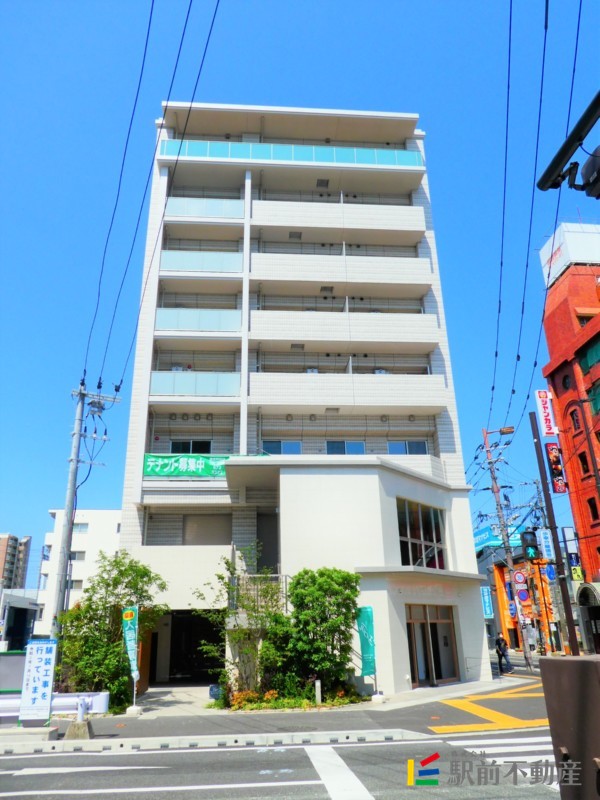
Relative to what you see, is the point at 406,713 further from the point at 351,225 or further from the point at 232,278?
the point at 351,225

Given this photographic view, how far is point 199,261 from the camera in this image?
28.2 m

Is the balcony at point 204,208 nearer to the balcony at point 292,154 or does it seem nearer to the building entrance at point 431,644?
the balcony at point 292,154

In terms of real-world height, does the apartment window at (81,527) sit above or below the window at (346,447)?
above

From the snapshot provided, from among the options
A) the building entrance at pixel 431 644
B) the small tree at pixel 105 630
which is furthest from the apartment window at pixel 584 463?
the small tree at pixel 105 630

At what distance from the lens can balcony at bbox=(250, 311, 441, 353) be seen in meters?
27.2

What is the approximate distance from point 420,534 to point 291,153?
68.7 ft

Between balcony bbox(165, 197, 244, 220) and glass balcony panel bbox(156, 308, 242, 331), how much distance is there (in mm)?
5451

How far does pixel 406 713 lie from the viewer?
46.6 feet

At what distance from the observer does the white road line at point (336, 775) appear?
23.3ft

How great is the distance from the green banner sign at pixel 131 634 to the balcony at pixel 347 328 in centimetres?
1446

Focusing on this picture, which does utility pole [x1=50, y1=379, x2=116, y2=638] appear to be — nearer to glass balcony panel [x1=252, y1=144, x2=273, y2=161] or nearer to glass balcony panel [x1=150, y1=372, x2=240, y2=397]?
glass balcony panel [x1=150, y1=372, x2=240, y2=397]

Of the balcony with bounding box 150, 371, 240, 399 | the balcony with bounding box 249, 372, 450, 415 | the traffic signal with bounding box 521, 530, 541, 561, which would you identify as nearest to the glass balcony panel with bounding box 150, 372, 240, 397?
the balcony with bounding box 150, 371, 240, 399

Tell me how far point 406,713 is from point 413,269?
21052 mm

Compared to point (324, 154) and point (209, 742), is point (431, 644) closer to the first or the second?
point (209, 742)
